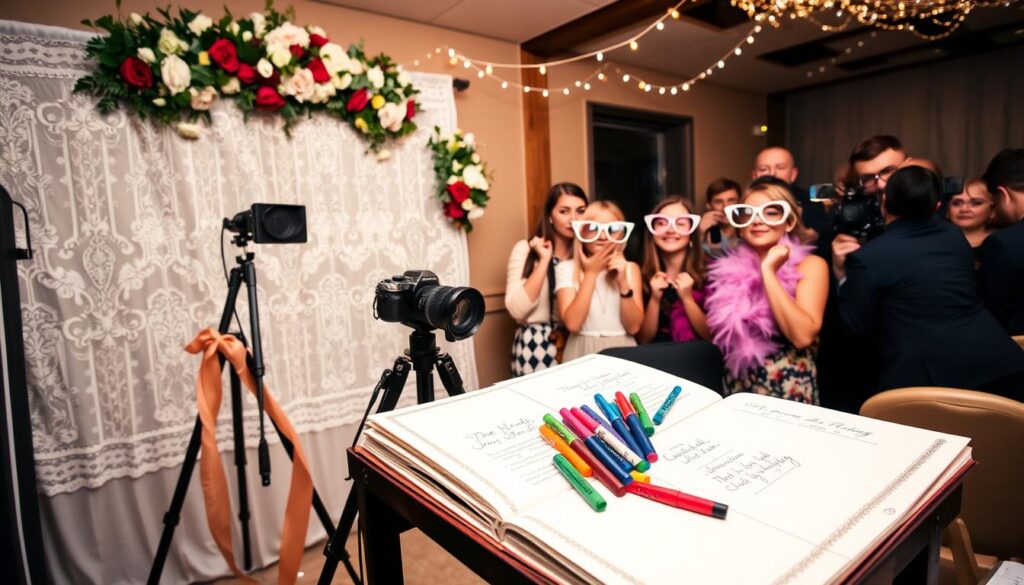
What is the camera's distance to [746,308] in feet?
5.83

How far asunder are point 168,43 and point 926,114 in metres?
4.91

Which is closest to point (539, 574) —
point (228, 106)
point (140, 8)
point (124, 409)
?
point (124, 409)

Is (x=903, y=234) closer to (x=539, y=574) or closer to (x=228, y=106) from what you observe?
(x=539, y=574)

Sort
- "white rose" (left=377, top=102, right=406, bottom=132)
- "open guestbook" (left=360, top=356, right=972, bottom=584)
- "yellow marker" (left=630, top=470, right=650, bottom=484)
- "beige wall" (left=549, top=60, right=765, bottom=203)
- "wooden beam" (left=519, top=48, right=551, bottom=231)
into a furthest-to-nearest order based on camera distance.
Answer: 1. "beige wall" (left=549, top=60, right=765, bottom=203)
2. "wooden beam" (left=519, top=48, right=551, bottom=231)
3. "white rose" (left=377, top=102, right=406, bottom=132)
4. "yellow marker" (left=630, top=470, right=650, bottom=484)
5. "open guestbook" (left=360, top=356, right=972, bottom=584)

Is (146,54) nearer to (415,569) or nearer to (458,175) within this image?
(458,175)

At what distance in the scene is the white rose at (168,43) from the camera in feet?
5.69

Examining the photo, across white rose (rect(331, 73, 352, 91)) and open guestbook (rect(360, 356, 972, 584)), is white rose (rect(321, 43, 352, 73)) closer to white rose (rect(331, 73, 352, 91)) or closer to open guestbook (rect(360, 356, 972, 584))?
white rose (rect(331, 73, 352, 91))

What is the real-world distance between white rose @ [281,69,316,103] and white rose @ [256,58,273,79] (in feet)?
0.23

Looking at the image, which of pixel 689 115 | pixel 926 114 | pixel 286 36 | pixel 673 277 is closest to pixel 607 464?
pixel 673 277

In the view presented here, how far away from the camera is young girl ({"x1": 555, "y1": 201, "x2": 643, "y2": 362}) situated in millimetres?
2010

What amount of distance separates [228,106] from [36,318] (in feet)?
3.01

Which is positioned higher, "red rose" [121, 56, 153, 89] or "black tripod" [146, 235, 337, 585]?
"red rose" [121, 56, 153, 89]

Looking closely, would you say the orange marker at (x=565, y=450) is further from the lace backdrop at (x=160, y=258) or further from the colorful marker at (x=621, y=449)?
the lace backdrop at (x=160, y=258)

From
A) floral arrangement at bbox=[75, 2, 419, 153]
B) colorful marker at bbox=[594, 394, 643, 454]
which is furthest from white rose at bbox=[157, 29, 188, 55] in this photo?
colorful marker at bbox=[594, 394, 643, 454]
